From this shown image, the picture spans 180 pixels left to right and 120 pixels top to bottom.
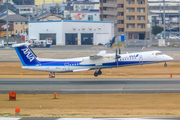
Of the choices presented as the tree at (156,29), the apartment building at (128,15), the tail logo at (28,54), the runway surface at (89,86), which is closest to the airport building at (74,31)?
the apartment building at (128,15)

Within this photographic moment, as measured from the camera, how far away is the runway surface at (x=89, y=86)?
27.2 metres

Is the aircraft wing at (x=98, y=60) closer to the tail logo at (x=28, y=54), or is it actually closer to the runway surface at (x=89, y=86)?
the runway surface at (x=89, y=86)

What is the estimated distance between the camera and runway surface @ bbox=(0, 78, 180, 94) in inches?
1070

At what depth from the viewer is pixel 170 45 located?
84250mm

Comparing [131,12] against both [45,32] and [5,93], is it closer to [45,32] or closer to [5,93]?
[45,32]

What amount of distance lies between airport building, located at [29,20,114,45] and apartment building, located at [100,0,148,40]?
18.7 m

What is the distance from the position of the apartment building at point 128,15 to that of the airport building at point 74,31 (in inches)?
735

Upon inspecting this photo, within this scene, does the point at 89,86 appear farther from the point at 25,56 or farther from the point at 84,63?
the point at 25,56

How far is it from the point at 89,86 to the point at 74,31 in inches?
2835

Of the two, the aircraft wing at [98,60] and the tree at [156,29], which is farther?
the tree at [156,29]

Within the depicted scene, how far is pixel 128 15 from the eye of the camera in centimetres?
12044

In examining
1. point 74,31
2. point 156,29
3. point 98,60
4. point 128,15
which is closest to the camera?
point 98,60

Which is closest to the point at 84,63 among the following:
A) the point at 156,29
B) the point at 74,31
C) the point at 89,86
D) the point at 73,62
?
the point at 73,62

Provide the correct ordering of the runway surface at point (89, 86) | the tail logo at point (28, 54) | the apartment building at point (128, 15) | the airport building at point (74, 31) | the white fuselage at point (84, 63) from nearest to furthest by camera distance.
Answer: the runway surface at point (89, 86) → the tail logo at point (28, 54) → the white fuselage at point (84, 63) → the airport building at point (74, 31) → the apartment building at point (128, 15)
